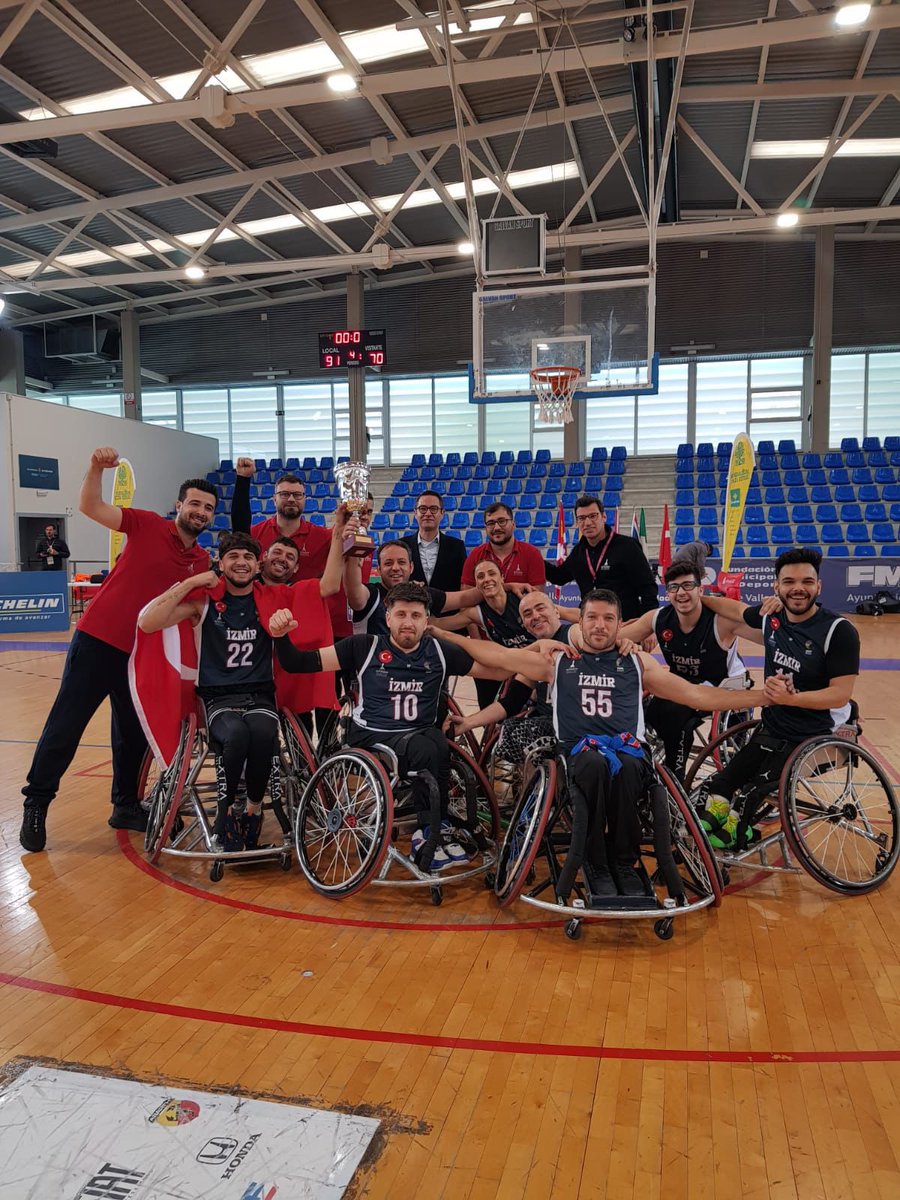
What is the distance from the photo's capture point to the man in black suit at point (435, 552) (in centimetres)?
424

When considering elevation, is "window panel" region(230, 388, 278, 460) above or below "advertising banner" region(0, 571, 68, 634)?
above

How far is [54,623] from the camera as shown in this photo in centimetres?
1166

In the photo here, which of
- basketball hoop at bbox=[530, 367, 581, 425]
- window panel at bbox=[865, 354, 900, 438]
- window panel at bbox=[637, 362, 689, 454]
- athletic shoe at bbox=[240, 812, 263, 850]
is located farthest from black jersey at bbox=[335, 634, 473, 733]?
window panel at bbox=[865, 354, 900, 438]

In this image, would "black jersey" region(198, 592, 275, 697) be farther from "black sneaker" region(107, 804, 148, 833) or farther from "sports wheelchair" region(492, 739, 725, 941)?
"sports wheelchair" region(492, 739, 725, 941)

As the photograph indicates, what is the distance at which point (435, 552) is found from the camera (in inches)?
170

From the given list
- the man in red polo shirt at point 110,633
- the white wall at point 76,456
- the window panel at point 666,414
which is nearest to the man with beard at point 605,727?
the man in red polo shirt at point 110,633

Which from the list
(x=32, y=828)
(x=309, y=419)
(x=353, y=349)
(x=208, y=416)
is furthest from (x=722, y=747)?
(x=208, y=416)

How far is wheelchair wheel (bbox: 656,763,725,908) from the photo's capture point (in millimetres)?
2611

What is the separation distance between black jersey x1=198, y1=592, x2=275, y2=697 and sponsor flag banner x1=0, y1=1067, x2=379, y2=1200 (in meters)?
1.61

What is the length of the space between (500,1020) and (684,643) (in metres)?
2.03

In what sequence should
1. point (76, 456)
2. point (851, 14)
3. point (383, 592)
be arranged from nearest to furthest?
point (383, 592) < point (851, 14) < point (76, 456)

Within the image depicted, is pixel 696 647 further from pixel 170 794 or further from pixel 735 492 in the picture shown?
pixel 735 492

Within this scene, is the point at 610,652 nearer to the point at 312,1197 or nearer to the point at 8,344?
the point at 312,1197

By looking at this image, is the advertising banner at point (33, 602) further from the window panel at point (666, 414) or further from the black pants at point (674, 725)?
the window panel at point (666, 414)
